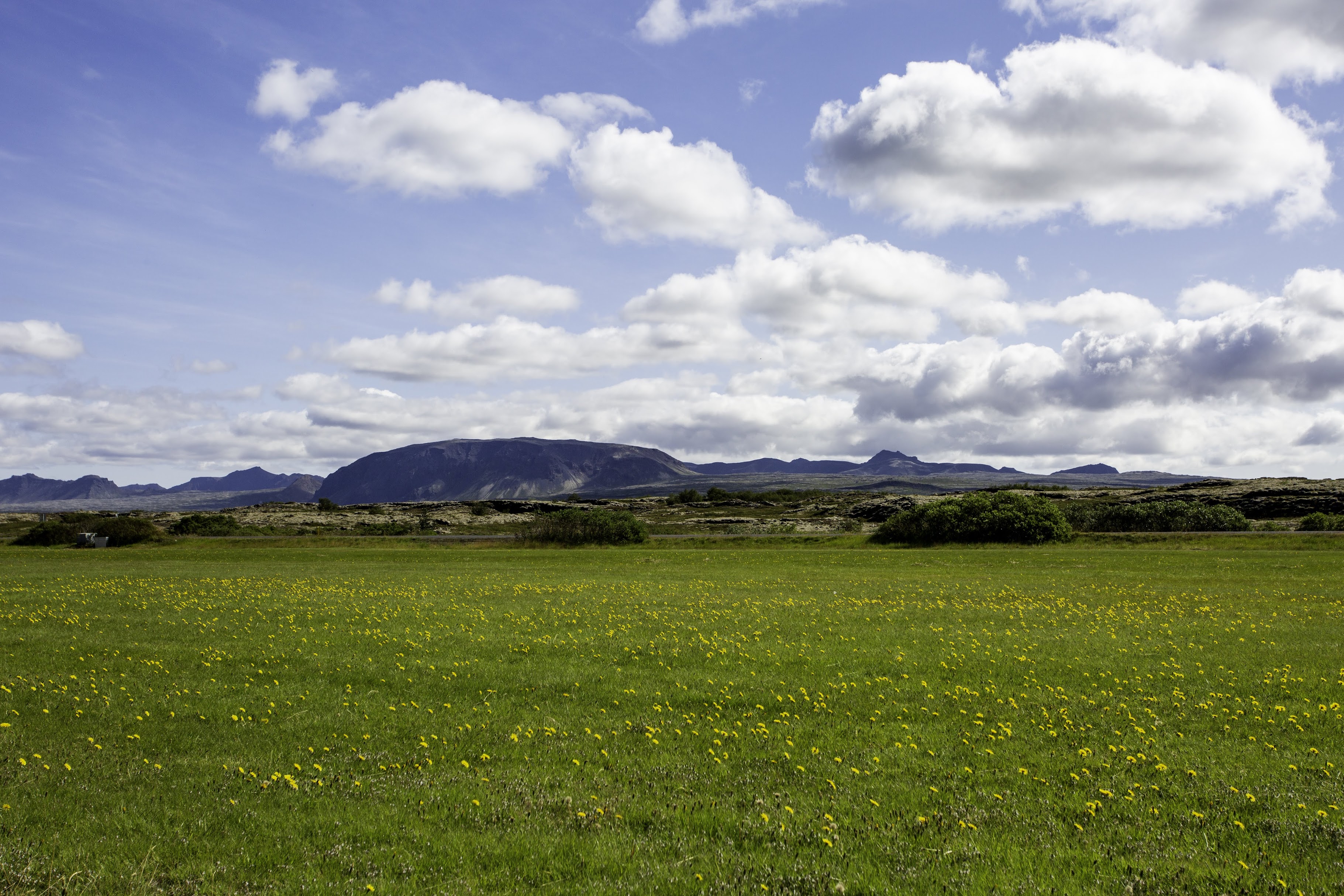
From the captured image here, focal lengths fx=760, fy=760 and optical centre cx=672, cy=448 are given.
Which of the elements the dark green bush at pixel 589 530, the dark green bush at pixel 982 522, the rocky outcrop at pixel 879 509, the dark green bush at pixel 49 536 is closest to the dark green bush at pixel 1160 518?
the dark green bush at pixel 982 522

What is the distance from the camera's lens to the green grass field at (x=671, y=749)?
803 centimetres

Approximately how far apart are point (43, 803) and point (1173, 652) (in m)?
23.0

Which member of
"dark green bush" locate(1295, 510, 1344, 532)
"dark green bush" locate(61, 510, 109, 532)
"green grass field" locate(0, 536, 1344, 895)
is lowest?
"dark green bush" locate(1295, 510, 1344, 532)

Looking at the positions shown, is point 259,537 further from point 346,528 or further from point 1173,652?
point 1173,652

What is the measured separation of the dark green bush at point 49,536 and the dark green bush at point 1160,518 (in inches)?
3941

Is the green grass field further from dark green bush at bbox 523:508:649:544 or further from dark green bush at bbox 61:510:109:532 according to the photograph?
dark green bush at bbox 61:510:109:532

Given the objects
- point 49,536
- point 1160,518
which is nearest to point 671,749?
point 1160,518

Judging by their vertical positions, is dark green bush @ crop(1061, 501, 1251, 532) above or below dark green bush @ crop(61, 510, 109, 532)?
below

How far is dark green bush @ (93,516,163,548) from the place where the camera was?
73.8 metres

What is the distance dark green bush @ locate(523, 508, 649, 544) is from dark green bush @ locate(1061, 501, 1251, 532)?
140 feet

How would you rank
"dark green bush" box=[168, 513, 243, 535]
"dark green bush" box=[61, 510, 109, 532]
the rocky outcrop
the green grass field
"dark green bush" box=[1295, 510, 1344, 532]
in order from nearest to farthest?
the green grass field, "dark green bush" box=[1295, 510, 1344, 532], "dark green bush" box=[61, 510, 109, 532], "dark green bush" box=[168, 513, 243, 535], the rocky outcrop

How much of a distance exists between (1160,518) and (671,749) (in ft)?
256

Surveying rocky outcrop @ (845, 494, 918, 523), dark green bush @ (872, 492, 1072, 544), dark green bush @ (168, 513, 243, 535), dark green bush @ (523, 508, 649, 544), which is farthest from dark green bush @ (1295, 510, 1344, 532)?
dark green bush @ (523, 508, 649, 544)

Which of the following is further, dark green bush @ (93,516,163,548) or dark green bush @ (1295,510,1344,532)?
dark green bush @ (93,516,163,548)
